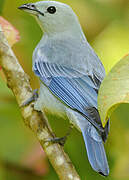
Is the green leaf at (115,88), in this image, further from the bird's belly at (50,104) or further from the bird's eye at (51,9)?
the bird's eye at (51,9)

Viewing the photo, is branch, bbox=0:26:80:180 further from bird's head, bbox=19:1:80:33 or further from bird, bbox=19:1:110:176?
bird's head, bbox=19:1:80:33

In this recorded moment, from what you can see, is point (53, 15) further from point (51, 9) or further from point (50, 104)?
point (50, 104)

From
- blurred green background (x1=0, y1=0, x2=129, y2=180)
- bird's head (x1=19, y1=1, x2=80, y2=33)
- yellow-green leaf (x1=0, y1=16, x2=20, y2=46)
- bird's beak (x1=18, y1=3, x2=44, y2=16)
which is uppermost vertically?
yellow-green leaf (x1=0, y1=16, x2=20, y2=46)

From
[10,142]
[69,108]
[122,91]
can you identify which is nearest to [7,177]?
[10,142]

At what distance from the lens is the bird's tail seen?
2.76 metres

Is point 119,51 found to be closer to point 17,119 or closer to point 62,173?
point 17,119

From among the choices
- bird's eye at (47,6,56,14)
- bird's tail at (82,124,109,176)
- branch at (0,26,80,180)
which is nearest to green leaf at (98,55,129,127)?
bird's tail at (82,124,109,176)

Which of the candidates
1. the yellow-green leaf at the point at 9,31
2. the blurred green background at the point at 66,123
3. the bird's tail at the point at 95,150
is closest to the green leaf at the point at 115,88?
the bird's tail at the point at 95,150

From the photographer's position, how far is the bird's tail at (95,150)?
2.76m

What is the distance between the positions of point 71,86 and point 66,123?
0.53 metres

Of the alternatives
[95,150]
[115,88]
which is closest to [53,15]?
[95,150]

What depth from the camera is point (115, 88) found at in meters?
1.83

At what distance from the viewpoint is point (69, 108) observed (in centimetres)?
340

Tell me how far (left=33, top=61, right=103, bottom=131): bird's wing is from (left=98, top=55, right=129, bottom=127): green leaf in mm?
1186
